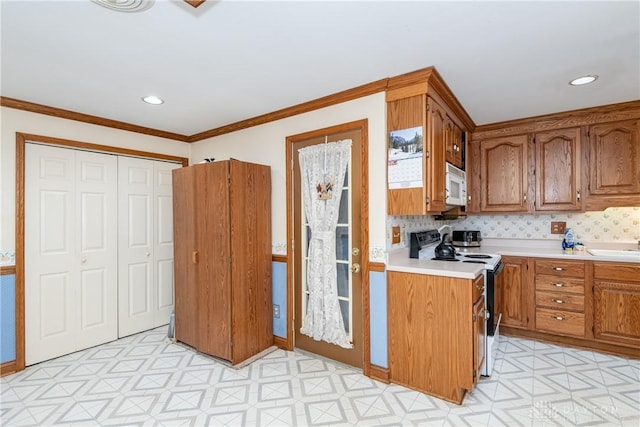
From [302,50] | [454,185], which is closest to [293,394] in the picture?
[454,185]

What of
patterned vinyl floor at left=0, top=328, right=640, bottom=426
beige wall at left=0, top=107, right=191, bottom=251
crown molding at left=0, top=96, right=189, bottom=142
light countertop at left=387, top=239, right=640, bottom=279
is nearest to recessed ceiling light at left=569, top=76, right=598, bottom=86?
light countertop at left=387, top=239, right=640, bottom=279

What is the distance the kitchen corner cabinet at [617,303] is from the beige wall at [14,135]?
194 inches

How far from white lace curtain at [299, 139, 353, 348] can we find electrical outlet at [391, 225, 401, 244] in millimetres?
489

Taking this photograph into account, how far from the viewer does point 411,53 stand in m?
1.96

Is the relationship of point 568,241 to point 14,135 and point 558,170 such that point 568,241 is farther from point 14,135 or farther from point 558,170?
point 14,135

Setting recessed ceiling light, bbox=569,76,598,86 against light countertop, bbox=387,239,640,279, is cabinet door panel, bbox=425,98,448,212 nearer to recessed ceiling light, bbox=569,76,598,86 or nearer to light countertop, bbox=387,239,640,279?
light countertop, bbox=387,239,640,279

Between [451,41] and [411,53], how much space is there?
0.24 meters

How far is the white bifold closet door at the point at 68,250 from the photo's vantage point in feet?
9.05

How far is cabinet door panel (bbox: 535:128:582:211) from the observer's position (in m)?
3.17

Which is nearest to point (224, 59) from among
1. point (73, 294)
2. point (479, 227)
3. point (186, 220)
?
point (186, 220)

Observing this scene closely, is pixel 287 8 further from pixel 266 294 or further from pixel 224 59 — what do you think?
pixel 266 294

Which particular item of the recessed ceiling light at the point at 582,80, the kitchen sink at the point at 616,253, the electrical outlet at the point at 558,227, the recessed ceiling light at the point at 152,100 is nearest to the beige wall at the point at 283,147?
the recessed ceiling light at the point at 152,100

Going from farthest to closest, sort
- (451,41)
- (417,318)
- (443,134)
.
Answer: (443,134), (417,318), (451,41)

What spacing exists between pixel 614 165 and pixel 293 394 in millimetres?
3594
